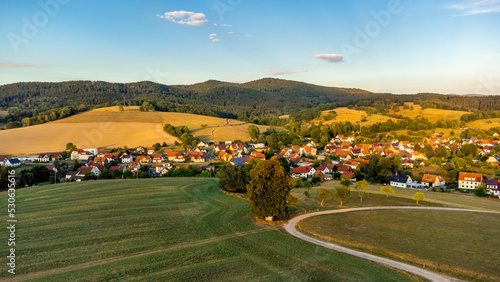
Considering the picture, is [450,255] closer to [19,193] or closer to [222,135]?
[19,193]

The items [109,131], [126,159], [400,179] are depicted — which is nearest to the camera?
[400,179]

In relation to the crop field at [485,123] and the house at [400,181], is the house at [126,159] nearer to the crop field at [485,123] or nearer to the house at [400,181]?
the house at [400,181]

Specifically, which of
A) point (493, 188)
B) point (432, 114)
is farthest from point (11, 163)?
point (432, 114)

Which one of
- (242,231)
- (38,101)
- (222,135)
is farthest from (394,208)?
(38,101)

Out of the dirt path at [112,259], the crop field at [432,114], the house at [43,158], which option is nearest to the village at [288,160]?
the house at [43,158]

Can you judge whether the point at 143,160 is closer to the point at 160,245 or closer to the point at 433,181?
the point at 160,245

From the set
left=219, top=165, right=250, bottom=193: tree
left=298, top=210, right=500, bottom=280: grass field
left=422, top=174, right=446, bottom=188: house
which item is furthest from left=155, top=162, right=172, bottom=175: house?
left=422, top=174, right=446, bottom=188: house

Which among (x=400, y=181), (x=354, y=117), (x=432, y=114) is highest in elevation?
(x=432, y=114)
